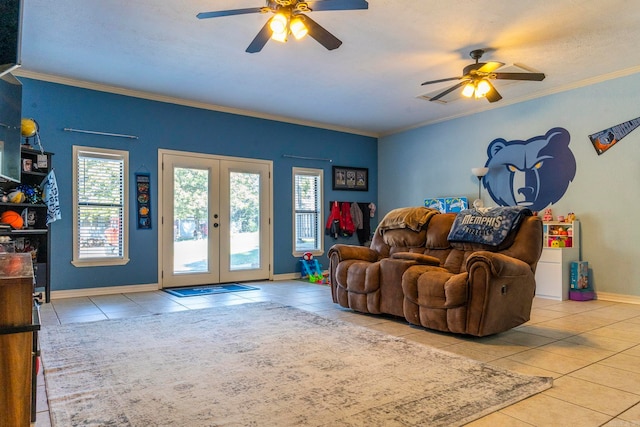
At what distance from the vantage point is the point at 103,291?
5309 mm

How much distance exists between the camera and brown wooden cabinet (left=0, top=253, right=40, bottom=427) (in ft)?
2.85

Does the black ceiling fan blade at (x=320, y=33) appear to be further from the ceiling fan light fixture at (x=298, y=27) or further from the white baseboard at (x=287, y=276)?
the white baseboard at (x=287, y=276)

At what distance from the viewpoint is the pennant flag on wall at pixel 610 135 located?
4805 mm

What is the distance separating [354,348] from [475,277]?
105cm

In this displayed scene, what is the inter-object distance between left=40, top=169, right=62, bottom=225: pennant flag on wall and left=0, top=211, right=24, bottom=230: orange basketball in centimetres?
29

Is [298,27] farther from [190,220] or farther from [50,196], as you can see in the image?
[190,220]

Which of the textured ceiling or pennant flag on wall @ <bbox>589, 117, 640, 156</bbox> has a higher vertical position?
the textured ceiling

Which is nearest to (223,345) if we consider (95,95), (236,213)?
(236,213)

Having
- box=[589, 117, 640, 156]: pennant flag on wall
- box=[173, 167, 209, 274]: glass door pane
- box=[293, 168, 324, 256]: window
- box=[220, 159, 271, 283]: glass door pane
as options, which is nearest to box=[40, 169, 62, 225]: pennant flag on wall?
box=[173, 167, 209, 274]: glass door pane

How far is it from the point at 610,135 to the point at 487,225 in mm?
2565

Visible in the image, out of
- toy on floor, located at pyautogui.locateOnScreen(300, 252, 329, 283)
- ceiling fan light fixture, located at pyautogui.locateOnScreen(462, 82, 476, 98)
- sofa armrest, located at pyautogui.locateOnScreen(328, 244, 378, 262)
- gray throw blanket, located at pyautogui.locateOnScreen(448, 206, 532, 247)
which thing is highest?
ceiling fan light fixture, located at pyautogui.locateOnScreen(462, 82, 476, 98)

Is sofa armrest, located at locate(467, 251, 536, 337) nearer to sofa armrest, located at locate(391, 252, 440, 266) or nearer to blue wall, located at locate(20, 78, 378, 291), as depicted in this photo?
sofa armrest, located at locate(391, 252, 440, 266)

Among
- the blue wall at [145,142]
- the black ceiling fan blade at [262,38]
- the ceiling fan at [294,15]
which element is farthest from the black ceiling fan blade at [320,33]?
the blue wall at [145,142]

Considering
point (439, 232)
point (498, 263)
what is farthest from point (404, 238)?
point (498, 263)
